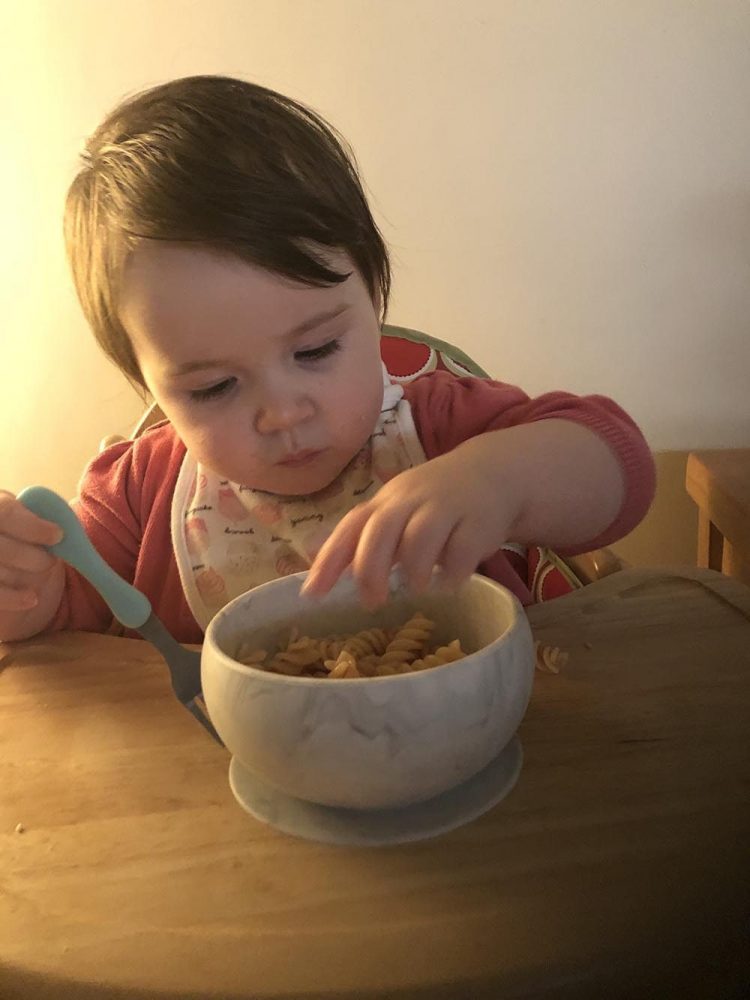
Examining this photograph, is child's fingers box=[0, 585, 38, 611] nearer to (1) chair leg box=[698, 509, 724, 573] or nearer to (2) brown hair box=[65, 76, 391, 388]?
(2) brown hair box=[65, 76, 391, 388]

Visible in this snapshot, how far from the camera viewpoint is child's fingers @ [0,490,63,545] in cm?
58

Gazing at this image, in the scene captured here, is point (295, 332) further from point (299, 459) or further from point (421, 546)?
point (421, 546)

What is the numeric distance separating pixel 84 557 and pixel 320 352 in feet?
0.84

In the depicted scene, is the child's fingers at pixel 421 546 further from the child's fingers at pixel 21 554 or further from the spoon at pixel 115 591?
the child's fingers at pixel 21 554

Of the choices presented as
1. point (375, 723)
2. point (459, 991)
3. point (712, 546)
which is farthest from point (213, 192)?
point (712, 546)

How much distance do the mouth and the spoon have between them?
22 centimetres

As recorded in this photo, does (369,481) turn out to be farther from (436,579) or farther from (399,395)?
(436,579)

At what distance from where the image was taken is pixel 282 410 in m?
0.69

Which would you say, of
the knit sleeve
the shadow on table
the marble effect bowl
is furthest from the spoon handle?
the knit sleeve

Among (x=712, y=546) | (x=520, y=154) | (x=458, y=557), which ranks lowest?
(x=712, y=546)

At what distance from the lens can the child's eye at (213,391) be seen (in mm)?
714

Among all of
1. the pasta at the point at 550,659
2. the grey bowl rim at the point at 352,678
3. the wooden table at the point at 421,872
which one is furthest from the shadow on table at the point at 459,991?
the pasta at the point at 550,659

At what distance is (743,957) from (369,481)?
1.86ft

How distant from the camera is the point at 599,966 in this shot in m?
0.35
